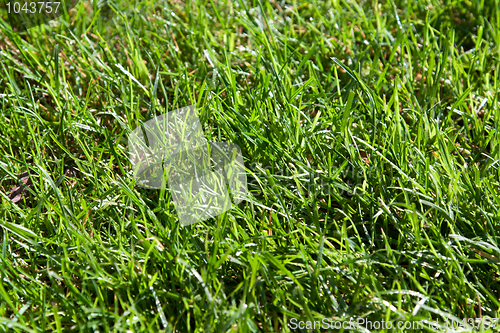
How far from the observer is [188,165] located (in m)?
1.77

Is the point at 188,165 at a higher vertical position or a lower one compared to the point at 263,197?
higher

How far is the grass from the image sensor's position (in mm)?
1404

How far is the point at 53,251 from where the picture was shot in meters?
1.53

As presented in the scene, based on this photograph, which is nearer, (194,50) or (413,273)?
(413,273)

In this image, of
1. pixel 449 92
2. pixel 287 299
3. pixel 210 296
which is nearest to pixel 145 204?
pixel 210 296

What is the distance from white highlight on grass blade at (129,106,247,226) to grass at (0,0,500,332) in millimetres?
49

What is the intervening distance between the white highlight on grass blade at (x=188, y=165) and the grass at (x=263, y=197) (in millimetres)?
49

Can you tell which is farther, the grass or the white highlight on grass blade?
the white highlight on grass blade

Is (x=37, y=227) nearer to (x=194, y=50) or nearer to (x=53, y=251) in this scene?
(x=53, y=251)

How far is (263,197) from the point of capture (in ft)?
5.70

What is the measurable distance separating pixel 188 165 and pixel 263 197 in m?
0.36

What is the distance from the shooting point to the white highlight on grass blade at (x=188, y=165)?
1636 mm

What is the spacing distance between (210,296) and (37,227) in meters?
0.78

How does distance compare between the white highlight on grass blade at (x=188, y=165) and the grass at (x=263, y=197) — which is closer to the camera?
the grass at (x=263, y=197)
